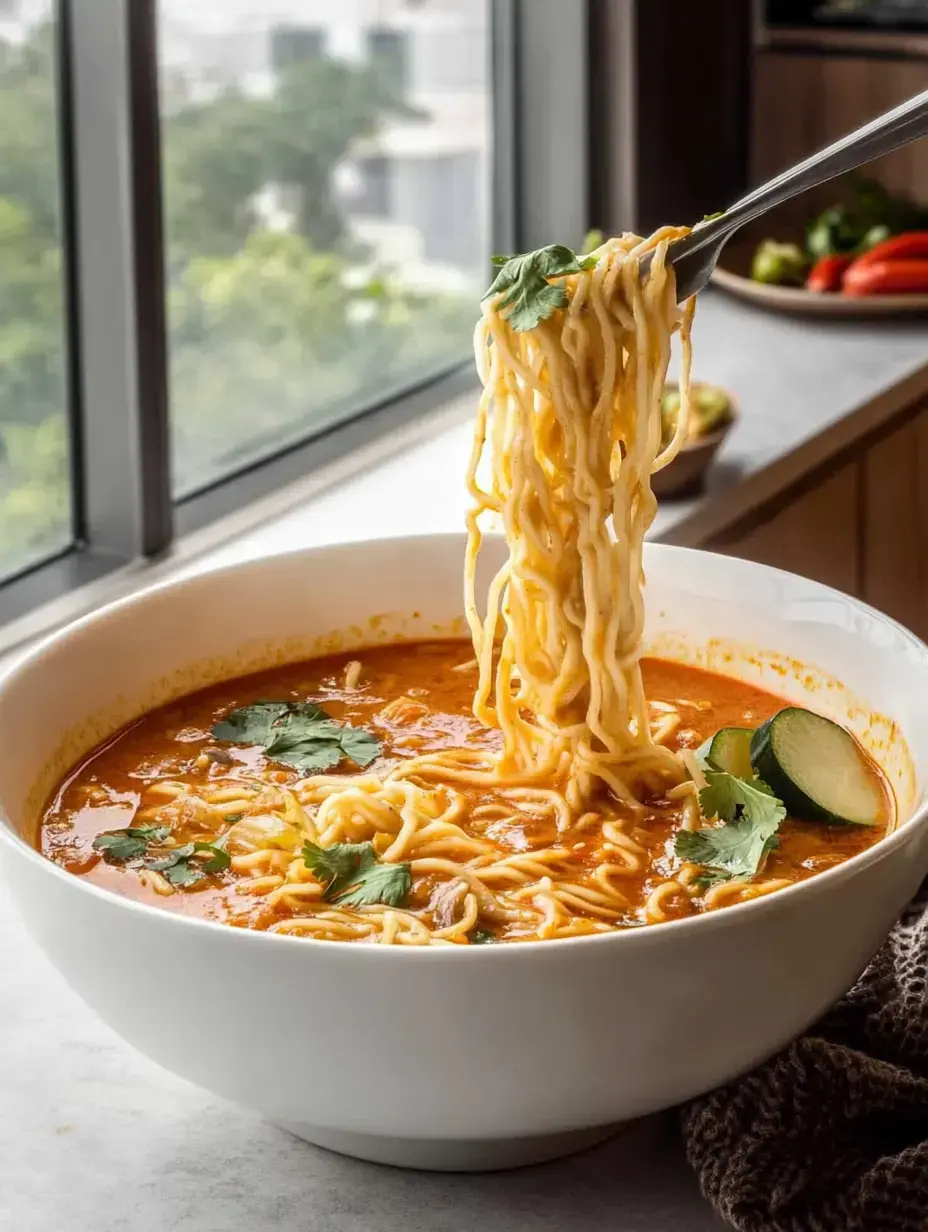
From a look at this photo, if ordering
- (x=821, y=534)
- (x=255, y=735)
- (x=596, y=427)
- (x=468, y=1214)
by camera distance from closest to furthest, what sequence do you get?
(x=468, y=1214)
(x=596, y=427)
(x=255, y=735)
(x=821, y=534)

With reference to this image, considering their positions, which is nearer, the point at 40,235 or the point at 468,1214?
the point at 468,1214

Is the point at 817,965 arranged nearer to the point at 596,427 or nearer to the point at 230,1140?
the point at 230,1140

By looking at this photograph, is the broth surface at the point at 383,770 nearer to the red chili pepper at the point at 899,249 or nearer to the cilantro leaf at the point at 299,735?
the cilantro leaf at the point at 299,735

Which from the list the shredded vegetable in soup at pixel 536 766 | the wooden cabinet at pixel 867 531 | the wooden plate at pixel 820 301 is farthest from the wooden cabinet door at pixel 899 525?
the shredded vegetable in soup at pixel 536 766

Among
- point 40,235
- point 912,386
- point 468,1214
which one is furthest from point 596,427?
point 912,386

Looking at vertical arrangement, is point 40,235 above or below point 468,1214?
above

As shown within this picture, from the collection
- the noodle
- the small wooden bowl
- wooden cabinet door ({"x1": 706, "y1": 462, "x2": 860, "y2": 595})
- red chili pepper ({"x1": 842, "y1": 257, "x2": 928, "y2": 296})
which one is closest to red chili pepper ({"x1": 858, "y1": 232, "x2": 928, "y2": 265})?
red chili pepper ({"x1": 842, "y1": 257, "x2": 928, "y2": 296})

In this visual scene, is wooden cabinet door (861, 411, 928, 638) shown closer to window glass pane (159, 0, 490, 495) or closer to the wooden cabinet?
the wooden cabinet
